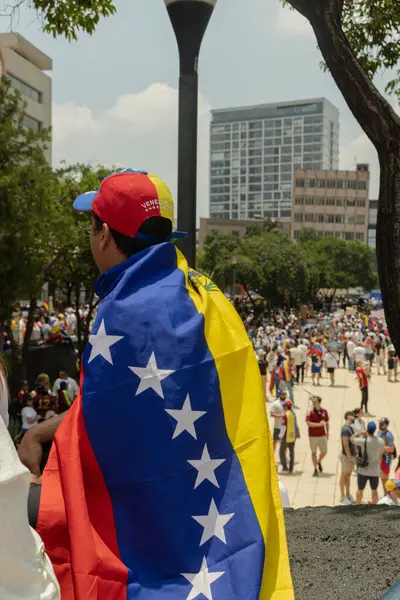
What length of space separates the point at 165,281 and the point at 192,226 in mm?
2499

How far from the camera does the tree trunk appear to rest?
5.35 m

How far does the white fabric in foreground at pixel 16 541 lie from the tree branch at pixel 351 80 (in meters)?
4.50

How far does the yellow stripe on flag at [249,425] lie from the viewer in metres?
2.00

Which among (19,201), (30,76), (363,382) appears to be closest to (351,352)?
(363,382)

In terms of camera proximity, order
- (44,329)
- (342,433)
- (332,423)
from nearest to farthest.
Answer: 1. (342,433)
2. (332,423)
3. (44,329)

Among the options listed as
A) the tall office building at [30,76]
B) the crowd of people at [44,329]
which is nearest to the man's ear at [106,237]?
the crowd of people at [44,329]

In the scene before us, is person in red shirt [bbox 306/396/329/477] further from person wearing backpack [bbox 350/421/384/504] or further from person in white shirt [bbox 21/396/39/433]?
person in white shirt [bbox 21/396/39/433]

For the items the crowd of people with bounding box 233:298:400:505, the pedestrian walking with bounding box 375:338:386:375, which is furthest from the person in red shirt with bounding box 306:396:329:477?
the pedestrian walking with bounding box 375:338:386:375

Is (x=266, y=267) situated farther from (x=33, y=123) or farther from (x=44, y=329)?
(x=44, y=329)

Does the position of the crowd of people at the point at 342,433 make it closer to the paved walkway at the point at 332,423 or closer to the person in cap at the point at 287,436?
the person in cap at the point at 287,436

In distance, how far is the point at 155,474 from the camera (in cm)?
191

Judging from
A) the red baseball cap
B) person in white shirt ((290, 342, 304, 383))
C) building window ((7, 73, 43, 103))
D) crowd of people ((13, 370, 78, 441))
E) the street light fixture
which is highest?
building window ((7, 73, 43, 103))

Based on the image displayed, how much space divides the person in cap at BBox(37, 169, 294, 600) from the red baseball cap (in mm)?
101

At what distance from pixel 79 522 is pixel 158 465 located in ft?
0.77
